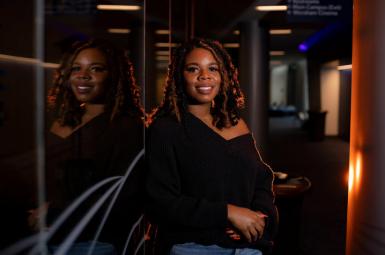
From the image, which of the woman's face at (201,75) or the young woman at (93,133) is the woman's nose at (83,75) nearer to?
the young woman at (93,133)

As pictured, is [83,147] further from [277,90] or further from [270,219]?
[277,90]

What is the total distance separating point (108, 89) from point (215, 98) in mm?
532

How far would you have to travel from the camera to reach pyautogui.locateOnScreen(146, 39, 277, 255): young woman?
1.46m

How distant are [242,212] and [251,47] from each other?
6.40 metres

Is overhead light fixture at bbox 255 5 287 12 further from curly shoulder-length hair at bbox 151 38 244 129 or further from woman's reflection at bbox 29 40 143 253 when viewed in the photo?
woman's reflection at bbox 29 40 143 253

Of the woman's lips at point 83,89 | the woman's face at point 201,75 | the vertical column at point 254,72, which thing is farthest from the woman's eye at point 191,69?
the vertical column at point 254,72

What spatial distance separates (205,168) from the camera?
4.87ft

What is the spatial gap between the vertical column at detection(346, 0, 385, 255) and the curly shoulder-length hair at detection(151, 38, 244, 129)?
804 mm

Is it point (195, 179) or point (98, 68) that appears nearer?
point (98, 68)

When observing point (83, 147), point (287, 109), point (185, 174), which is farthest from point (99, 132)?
point (287, 109)

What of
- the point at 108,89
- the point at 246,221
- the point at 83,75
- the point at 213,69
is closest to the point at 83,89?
the point at 83,75

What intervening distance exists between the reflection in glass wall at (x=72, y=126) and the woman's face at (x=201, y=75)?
0.20 m

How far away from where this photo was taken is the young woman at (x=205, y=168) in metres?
1.46

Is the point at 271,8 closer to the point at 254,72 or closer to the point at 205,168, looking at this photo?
the point at 254,72
